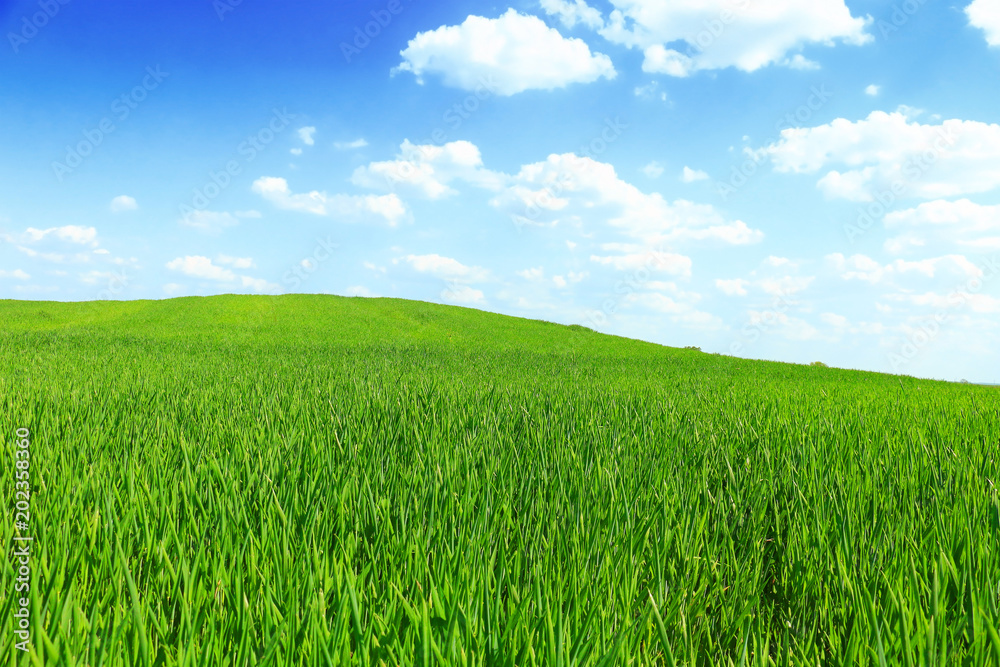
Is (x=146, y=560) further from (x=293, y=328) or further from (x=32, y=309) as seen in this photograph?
(x=32, y=309)

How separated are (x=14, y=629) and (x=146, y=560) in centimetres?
49

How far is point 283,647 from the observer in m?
1.10

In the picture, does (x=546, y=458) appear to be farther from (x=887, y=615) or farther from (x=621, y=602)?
(x=887, y=615)

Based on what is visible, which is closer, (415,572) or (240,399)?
(415,572)

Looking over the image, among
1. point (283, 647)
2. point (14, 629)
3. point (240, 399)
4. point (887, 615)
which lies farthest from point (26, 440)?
point (887, 615)

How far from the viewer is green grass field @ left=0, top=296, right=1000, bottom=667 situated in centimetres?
110

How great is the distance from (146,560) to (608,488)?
163 cm

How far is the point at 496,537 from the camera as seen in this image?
5.73 feet

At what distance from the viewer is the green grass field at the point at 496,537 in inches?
43.3

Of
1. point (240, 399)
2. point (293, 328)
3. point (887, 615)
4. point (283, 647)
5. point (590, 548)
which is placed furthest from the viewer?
point (293, 328)

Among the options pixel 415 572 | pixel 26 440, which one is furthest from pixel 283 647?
pixel 26 440

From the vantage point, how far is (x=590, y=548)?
1.55 m

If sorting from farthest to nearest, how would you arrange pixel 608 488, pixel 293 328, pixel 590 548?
pixel 293 328 < pixel 608 488 < pixel 590 548

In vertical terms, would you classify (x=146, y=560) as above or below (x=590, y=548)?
below
